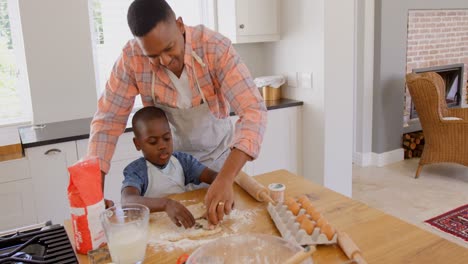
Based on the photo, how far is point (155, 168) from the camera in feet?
4.47

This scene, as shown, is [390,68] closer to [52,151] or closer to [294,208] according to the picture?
[52,151]

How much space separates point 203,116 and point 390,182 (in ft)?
8.52

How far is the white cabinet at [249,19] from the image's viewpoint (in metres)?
2.83

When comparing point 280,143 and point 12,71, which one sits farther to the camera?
point 280,143

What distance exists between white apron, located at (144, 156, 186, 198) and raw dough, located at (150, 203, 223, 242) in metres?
0.19

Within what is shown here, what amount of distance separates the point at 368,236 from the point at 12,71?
2.46m

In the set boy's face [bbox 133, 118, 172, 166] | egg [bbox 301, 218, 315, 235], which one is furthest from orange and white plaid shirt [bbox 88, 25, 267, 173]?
egg [bbox 301, 218, 315, 235]

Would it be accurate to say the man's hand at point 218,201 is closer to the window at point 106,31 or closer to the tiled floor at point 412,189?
the window at point 106,31

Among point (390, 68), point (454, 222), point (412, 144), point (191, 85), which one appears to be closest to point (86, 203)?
point (191, 85)

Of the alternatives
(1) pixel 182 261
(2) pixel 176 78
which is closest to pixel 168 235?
(1) pixel 182 261

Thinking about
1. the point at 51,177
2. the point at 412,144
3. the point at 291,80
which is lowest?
Answer: the point at 412,144

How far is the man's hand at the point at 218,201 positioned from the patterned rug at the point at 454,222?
2136mm

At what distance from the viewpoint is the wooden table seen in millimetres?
907

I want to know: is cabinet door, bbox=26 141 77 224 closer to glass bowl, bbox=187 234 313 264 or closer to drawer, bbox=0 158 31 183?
drawer, bbox=0 158 31 183
